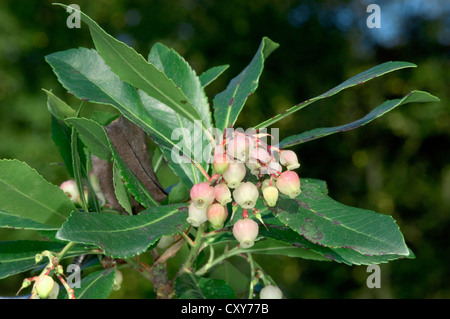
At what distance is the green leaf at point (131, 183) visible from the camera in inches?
18.8

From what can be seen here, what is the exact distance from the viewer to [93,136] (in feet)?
1.63

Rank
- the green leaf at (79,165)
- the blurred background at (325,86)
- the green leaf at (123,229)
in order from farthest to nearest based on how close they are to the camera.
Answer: the blurred background at (325,86) < the green leaf at (79,165) < the green leaf at (123,229)

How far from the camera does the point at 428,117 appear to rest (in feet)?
9.17

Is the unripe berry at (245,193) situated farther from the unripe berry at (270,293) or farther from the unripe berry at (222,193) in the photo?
the unripe berry at (270,293)

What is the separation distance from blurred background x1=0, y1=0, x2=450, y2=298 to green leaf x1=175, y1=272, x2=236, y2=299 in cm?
A: 208

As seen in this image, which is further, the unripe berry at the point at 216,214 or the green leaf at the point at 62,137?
the green leaf at the point at 62,137

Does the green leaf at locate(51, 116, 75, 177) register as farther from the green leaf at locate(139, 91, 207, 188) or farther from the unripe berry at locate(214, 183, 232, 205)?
the unripe berry at locate(214, 183, 232, 205)

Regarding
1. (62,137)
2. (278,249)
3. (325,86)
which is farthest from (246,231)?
(325,86)

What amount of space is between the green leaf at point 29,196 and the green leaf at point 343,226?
23 cm

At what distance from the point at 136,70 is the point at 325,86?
8.77ft

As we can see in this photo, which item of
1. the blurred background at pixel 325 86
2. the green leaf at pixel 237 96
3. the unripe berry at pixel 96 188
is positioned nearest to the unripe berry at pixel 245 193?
the green leaf at pixel 237 96

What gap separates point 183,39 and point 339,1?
99 cm

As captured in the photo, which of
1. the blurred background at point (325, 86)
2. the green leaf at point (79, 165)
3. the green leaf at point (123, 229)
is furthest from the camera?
the blurred background at point (325, 86)
